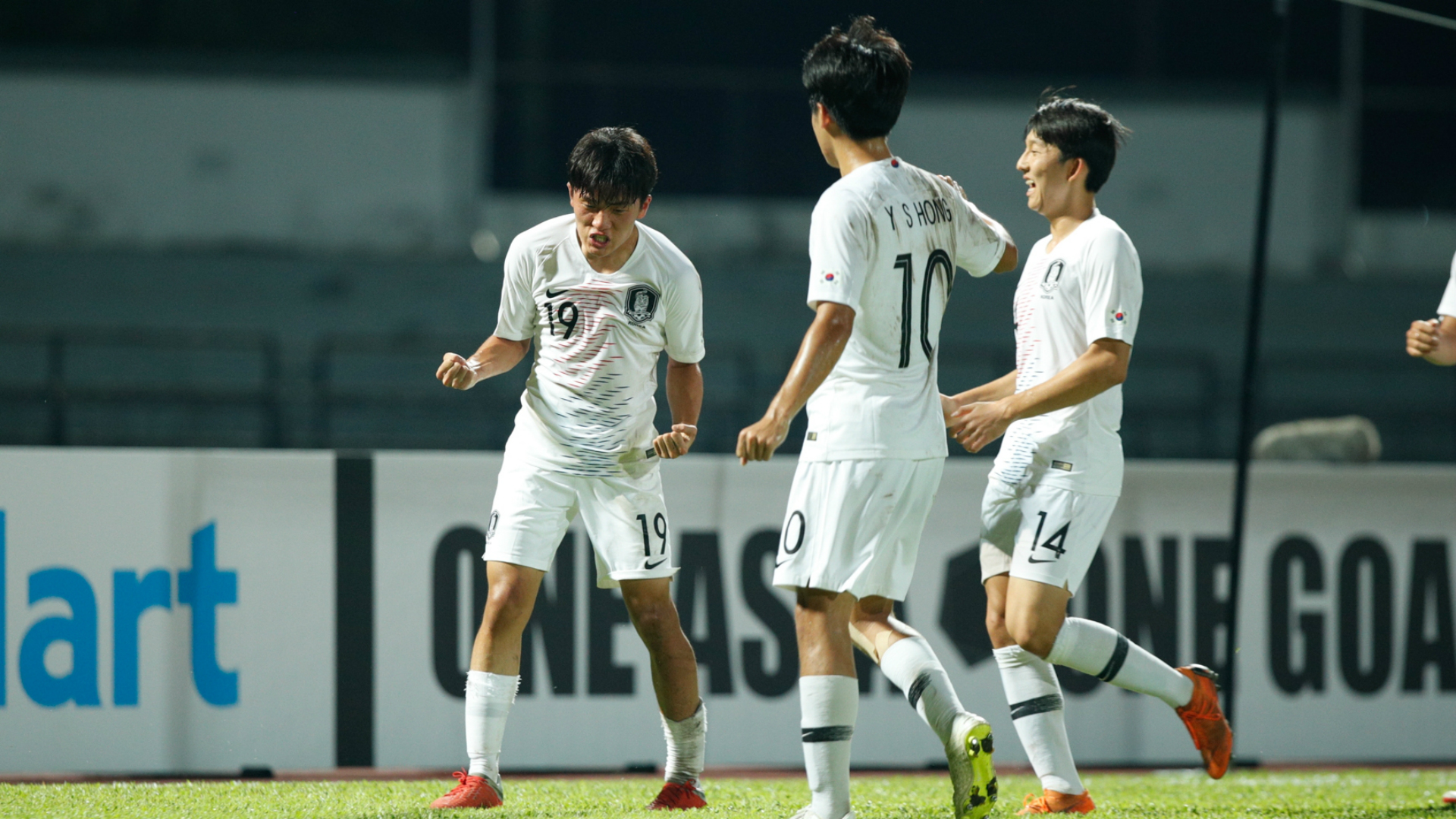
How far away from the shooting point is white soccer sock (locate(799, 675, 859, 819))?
3533 mm

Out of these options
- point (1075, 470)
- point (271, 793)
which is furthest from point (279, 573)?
Answer: point (1075, 470)

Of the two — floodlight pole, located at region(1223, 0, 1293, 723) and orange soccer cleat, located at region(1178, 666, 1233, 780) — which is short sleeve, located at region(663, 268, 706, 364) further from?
floodlight pole, located at region(1223, 0, 1293, 723)

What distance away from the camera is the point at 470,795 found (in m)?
4.19

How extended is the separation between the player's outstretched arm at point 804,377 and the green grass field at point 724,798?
4.88 ft

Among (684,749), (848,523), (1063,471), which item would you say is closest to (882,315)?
(848,523)

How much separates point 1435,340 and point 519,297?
8.96 ft

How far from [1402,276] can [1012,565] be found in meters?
14.3

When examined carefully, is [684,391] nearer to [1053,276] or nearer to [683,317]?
[683,317]

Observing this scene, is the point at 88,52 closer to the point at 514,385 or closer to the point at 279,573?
the point at 514,385

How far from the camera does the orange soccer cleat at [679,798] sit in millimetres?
4402

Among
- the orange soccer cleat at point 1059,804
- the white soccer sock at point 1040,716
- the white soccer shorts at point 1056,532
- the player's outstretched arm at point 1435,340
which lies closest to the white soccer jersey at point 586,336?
the white soccer shorts at point 1056,532

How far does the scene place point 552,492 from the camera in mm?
4359

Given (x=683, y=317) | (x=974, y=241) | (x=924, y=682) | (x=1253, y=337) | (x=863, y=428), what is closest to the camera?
(x=863, y=428)

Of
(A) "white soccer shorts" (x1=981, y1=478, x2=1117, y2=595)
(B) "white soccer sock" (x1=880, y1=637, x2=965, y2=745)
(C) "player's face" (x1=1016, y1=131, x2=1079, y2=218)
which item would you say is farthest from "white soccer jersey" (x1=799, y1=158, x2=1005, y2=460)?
(C) "player's face" (x1=1016, y1=131, x2=1079, y2=218)
